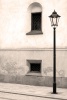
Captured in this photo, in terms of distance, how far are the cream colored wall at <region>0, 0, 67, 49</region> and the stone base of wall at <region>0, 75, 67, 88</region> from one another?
1905mm

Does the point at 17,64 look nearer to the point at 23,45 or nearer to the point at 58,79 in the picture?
the point at 23,45

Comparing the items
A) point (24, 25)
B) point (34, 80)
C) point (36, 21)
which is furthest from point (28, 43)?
point (34, 80)

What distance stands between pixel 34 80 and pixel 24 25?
3495 millimetres

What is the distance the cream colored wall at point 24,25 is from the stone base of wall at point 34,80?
1905 millimetres

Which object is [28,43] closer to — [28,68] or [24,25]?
[24,25]

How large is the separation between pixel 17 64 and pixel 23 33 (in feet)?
6.56

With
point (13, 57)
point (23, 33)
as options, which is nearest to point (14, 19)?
point (23, 33)

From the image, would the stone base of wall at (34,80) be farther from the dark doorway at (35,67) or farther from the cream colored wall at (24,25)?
the cream colored wall at (24,25)

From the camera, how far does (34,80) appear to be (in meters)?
18.6

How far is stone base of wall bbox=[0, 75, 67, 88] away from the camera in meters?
17.5

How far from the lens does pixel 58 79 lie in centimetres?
1759

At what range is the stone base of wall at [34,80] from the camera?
17500 mm

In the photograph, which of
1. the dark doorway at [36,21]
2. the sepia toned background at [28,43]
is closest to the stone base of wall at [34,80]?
the sepia toned background at [28,43]

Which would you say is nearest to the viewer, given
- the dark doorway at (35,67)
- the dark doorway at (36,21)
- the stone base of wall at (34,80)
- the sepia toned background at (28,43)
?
the stone base of wall at (34,80)
